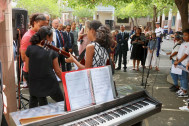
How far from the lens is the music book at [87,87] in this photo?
5.69ft

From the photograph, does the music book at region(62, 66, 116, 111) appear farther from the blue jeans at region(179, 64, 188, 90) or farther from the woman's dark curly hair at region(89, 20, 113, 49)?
the blue jeans at region(179, 64, 188, 90)

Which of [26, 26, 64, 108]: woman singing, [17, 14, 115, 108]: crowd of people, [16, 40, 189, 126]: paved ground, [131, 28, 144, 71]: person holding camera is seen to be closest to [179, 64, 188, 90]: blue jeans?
[16, 40, 189, 126]: paved ground

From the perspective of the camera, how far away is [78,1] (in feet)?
24.9

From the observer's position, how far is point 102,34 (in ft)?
7.95

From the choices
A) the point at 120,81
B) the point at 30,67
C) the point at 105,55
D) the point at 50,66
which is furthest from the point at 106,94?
the point at 120,81

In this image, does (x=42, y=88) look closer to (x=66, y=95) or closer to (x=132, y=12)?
(x=66, y=95)

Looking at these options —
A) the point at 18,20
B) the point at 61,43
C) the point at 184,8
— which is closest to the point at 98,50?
the point at 18,20

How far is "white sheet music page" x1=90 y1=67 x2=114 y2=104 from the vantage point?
6.22 feet

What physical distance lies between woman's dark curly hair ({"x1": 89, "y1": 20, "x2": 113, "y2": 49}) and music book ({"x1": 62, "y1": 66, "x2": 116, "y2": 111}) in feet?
1.79

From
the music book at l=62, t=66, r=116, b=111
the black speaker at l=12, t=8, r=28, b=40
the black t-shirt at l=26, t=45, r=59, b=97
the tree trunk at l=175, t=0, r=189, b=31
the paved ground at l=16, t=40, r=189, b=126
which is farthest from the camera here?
the tree trunk at l=175, t=0, r=189, b=31

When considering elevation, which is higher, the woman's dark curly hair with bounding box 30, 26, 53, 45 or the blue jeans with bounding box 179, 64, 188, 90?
the woman's dark curly hair with bounding box 30, 26, 53, 45

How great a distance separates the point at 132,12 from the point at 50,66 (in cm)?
2233

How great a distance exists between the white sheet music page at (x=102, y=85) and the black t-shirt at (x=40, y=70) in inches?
36.2

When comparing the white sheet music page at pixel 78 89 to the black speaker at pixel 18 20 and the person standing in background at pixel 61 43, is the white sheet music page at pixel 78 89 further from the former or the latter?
the person standing in background at pixel 61 43
